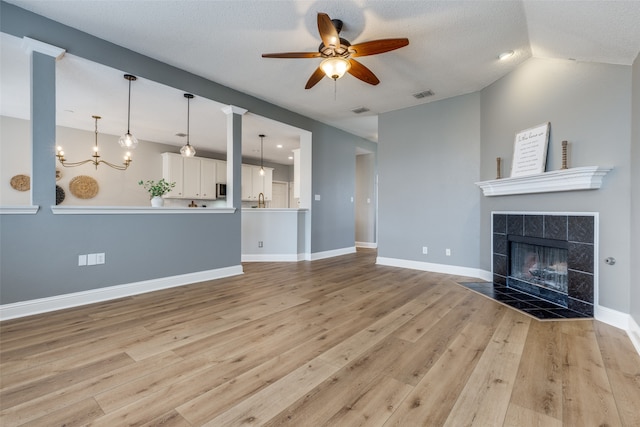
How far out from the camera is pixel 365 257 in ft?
19.4

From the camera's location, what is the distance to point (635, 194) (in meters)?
2.19

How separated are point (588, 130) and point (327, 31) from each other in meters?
2.54

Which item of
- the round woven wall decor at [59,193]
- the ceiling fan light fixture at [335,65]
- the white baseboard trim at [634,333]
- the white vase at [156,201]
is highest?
the ceiling fan light fixture at [335,65]

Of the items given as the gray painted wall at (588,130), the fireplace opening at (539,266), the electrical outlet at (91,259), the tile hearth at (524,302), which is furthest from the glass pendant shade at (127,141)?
the fireplace opening at (539,266)

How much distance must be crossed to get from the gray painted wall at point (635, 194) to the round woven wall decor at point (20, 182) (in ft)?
26.4

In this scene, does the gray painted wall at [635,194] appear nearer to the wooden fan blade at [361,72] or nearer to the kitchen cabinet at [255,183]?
the wooden fan blade at [361,72]

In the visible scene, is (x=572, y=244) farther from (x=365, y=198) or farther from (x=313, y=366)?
(x=365, y=198)

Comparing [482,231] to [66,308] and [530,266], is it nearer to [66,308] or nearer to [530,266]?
[530,266]

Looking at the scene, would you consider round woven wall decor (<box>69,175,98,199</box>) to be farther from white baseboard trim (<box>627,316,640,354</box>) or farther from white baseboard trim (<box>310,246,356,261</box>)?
white baseboard trim (<box>627,316,640,354</box>)

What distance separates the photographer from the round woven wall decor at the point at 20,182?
4.98 meters

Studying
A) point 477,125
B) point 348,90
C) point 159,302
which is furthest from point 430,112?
point 159,302

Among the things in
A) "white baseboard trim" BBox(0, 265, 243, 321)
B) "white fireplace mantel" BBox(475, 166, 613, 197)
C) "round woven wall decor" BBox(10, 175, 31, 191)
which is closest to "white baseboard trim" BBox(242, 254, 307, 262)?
"white baseboard trim" BBox(0, 265, 243, 321)

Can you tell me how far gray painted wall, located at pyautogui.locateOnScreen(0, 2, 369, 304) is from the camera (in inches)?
101

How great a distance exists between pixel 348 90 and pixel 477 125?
1.96 m
